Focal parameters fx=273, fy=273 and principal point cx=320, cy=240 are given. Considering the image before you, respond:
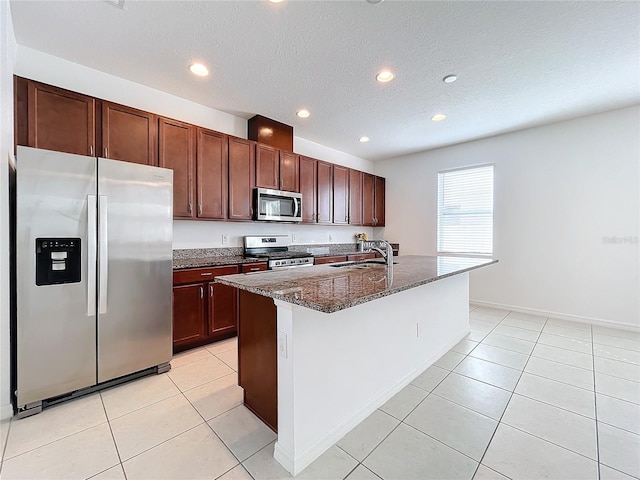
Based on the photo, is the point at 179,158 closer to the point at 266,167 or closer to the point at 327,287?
the point at 266,167

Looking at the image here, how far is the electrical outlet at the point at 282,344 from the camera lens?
1.39 meters

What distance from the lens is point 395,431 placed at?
5.43ft

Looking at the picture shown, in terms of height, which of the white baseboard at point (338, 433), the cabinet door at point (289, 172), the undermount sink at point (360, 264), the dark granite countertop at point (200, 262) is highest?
the cabinet door at point (289, 172)

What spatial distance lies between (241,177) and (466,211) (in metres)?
3.68

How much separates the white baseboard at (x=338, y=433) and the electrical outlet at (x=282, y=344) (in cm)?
51

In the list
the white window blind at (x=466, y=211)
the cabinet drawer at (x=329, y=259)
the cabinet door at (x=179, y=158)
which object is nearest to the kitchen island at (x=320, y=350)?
the cabinet door at (x=179, y=158)

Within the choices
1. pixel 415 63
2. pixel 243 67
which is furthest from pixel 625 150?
pixel 243 67

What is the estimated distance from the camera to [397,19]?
1.92 metres

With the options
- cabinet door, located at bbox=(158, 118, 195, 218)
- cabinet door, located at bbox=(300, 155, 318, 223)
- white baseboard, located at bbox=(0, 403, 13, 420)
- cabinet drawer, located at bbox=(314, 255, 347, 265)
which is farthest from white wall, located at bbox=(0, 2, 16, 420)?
cabinet drawer, located at bbox=(314, 255, 347, 265)

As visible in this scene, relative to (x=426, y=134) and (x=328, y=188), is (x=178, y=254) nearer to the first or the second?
(x=328, y=188)

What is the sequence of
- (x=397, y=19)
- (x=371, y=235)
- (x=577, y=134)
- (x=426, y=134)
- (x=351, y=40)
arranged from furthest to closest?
(x=371, y=235) < (x=426, y=134) < (x=577, y=134) < (x=351, y=40) < (x=397, y=19)

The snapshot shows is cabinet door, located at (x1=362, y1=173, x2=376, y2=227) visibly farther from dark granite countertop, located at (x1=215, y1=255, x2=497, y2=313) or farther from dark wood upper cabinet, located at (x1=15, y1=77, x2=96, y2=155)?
dark wood upper cabinet, located at (x1=15, y1=77, x2=96, y2=155)

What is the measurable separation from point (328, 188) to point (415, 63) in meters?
2.37

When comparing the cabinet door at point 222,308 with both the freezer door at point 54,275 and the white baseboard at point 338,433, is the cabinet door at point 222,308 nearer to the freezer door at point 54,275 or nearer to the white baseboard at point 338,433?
the freezer door at point 54,275
